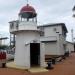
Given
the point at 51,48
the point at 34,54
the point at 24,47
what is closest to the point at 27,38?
the point at 24,47

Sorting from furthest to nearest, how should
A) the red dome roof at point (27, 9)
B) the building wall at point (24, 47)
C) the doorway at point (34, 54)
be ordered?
the doorway at point (34, 54) < the red dome roof at point (27, 9) < the building wall at point (24, 47)

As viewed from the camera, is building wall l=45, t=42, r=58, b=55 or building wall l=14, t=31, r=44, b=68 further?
building wall l=45, t=42, r=58, b=55

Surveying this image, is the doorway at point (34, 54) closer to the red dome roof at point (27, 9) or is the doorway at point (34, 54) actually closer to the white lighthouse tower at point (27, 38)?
the white lighthouse tower at point (27, 38)

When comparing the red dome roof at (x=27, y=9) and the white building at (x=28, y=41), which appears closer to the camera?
the white building at (x=28, y=41)

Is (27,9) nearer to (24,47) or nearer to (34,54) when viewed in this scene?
(24,47)

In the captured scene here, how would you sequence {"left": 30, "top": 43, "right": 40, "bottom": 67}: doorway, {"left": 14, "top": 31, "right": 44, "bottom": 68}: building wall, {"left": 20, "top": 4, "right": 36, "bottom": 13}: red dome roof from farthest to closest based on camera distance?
{"left": 30, "top": 43, "right": 40, "bottom": 67}: doorway < {"left": 20, "top": 4, "right": 36, "bottom": 13}: red dome roof < {"left": 14, "top": 31, "right": 44, "bottom": 68}: building wall

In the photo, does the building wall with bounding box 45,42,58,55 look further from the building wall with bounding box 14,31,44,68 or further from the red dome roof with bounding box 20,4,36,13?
the red dome roof with bounding box 20,4,36,13

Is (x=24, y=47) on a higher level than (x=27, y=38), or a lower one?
lower

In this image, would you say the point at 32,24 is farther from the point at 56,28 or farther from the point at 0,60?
the point at 56,28

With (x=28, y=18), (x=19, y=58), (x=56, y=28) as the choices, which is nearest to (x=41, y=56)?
(x=19, y=58)

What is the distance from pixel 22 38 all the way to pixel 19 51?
1.36 m

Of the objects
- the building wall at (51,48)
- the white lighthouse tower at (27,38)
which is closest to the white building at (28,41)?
the white lighthouse tower at (27,38)

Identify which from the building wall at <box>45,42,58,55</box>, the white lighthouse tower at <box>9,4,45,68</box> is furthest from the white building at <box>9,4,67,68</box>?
the building wall at <box>45,42,58,55</box>

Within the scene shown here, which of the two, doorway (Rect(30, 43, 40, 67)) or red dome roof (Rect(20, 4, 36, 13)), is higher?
red dome roof (Rect(20, 4, 36, 13))
